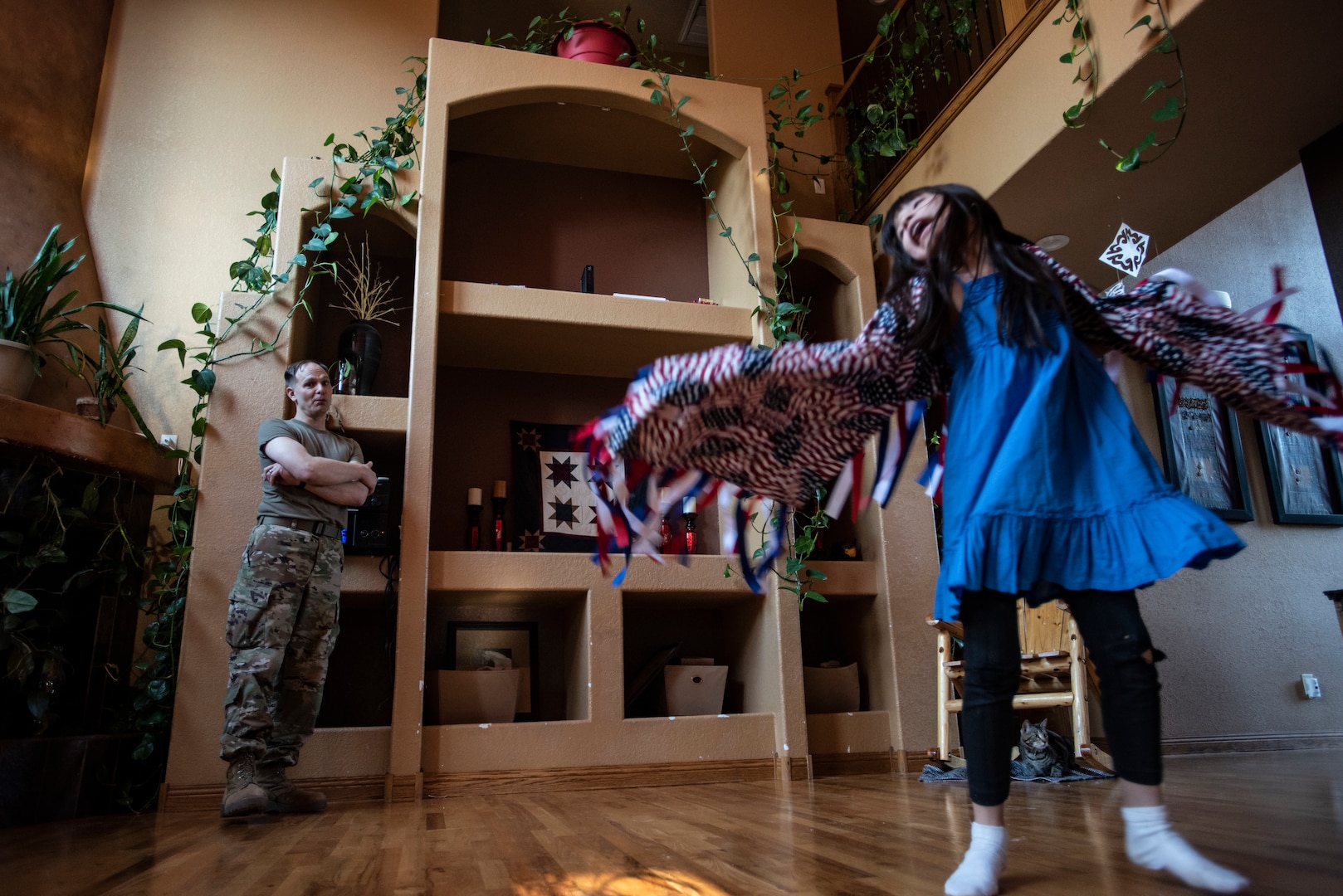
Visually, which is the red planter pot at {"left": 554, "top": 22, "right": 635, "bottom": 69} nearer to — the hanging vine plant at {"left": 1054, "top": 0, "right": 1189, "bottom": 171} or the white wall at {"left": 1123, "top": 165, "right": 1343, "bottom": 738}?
the hanging vine plant at {"left": 1054, "top": 0, "right": 1189, "bottom": 171}

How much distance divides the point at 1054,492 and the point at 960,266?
0.41 metres

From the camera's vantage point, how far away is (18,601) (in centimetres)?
263

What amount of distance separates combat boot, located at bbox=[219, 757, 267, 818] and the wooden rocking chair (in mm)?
2070

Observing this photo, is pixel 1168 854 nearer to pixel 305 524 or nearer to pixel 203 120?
pixel 305 524

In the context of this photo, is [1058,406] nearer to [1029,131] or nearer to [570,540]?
[1029,131]

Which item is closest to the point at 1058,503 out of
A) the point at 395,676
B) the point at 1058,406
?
the point at 1058,406

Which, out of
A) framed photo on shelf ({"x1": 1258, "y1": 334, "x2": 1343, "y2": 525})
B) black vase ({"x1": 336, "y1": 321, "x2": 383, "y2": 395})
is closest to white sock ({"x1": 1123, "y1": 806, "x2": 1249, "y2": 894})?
black vase ({"x1": 336, "y1": 321, "x2": 383, "y2": 395})

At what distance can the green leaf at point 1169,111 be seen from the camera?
9.00ft

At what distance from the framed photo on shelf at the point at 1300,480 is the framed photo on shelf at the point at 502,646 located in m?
3.74

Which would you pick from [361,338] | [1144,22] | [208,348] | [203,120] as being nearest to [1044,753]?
[1144,22]

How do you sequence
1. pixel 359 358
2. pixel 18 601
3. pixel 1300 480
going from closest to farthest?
pixel 18 601 < pixel 359 358 < pixel 1300 480

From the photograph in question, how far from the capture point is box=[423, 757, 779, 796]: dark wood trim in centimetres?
306

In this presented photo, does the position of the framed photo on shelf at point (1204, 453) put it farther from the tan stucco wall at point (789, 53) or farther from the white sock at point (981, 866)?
the white sock at point (981, 866)

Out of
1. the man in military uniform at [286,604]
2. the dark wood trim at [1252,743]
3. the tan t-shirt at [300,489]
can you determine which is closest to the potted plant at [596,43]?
the man in military uniform at [286,604]
